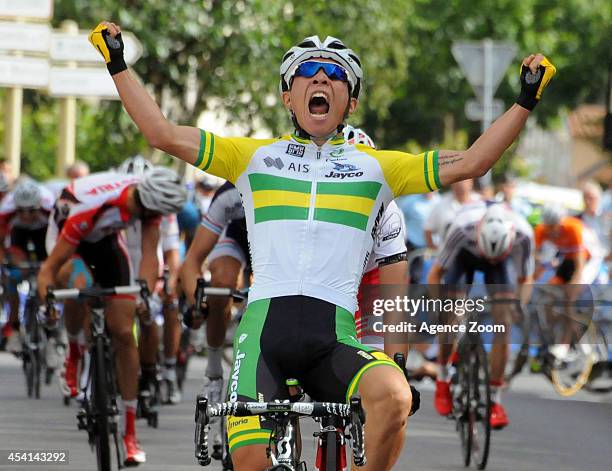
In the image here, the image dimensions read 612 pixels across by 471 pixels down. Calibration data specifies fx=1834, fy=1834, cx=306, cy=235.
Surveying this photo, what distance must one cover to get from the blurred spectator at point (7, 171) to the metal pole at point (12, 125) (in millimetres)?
394

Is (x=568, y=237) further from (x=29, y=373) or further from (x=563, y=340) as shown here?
(x=29, y=373)

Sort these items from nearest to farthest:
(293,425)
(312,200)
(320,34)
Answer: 1. (293,425)
2. (312,200)
3. (320,34)

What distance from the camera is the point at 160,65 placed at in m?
27.1

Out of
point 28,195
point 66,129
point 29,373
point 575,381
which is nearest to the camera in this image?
point 29,373

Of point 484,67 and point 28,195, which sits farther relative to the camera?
point 484,67

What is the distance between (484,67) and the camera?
72.2ft

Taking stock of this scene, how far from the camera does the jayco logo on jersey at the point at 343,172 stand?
257 inches

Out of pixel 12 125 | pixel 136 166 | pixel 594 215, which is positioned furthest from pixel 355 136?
pixel 12 125

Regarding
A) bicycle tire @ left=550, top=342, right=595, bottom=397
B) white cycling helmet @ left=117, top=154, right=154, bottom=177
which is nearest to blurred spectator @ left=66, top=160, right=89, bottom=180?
bicycle tire @ left=550, top=342, right=595, bottom=397

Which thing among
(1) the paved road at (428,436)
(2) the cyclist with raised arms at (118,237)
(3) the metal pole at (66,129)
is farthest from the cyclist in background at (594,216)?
(2) the cyclist with raised arms at (118,237)

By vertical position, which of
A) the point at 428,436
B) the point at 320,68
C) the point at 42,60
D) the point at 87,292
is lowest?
the point at 428,436

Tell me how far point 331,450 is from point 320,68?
146 centimetres

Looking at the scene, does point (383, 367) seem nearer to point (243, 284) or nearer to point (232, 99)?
point (243, 284)

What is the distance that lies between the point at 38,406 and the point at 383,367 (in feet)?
27.8
